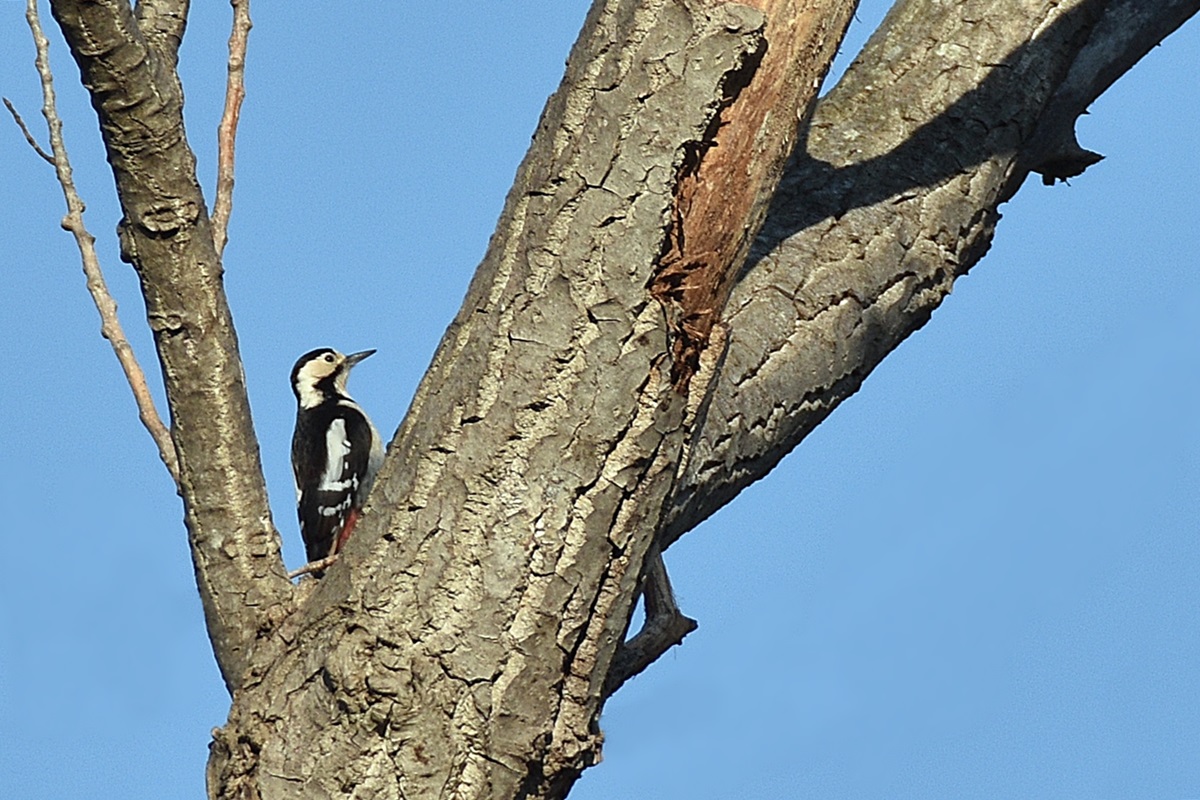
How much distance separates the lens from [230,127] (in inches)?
121

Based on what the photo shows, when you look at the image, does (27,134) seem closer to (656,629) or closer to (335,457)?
(656,629)

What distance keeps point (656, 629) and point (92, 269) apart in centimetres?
145

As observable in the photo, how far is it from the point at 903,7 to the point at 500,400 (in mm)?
2114

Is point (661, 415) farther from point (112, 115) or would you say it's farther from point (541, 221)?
point (112, 115)

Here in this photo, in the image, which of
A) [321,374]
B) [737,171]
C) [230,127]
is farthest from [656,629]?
A: [321,374]

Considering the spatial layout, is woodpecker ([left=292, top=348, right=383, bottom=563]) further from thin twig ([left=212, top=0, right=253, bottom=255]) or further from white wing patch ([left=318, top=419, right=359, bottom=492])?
thin twig ([left=212, top=0, right=253, bottom=255])

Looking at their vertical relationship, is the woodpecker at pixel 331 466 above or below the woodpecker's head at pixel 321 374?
below

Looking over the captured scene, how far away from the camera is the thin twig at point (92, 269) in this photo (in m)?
2.96

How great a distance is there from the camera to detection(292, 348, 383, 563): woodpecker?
22.6 feet

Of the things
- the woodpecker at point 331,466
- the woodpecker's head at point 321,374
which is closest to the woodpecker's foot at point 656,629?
the woodpecker at point 331,466

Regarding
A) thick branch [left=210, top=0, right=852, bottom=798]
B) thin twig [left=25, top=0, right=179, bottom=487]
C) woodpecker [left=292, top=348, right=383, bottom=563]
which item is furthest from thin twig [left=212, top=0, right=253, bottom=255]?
woodpecker [left=292, top=348, right=383, bottom=563]

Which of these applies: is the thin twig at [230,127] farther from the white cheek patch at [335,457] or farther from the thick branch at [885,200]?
the white cheek patch at [335,457]

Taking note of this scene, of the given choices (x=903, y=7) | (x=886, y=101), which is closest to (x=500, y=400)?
(x=886, y=101)

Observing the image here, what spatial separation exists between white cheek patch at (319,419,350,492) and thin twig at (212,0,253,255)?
12.7 ft
